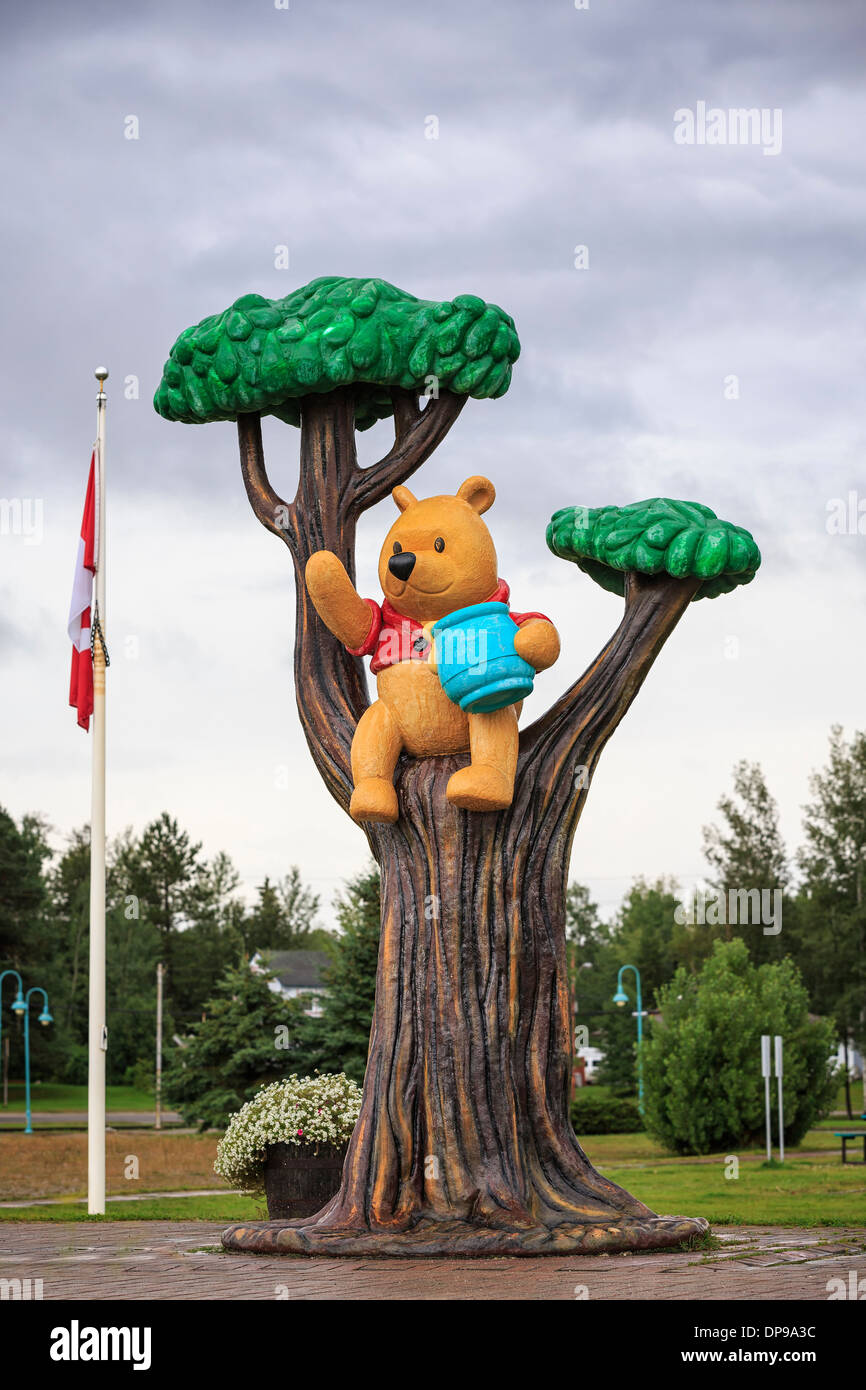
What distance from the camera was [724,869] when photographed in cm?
4125

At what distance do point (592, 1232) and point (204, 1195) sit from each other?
10194mm

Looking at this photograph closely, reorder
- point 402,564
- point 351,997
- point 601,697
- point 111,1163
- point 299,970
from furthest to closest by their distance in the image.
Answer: point 299,970 → point 111,1163 → point 351,997 → point 601,697 → point 402,564

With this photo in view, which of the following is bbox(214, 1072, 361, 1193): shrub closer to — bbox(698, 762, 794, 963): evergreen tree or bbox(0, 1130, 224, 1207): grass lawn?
bbox(0, 1130, 224, 1207): grass lawn

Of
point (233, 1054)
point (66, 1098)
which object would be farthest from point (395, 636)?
point (66, 1098)

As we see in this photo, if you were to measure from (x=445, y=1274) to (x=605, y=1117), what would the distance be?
950 inches

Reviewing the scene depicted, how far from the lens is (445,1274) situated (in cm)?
794

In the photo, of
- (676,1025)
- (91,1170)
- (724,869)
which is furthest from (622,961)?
(91,1170)

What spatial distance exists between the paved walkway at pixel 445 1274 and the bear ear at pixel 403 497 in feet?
15.1

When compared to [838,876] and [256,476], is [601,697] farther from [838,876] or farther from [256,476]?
[838,876]

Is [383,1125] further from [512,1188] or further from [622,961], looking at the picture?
[622,961]

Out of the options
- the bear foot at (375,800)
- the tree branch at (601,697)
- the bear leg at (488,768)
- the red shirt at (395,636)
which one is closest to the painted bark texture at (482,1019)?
the tree branch at (601,697)

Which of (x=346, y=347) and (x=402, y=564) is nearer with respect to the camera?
(x=402, y=564)

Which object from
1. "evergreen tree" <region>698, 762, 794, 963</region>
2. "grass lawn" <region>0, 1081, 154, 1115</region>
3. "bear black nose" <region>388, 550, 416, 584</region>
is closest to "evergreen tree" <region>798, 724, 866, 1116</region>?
"evergreen tree" <region>698, 762, 794, 963</region>

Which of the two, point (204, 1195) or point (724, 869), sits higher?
point (724, 869)
